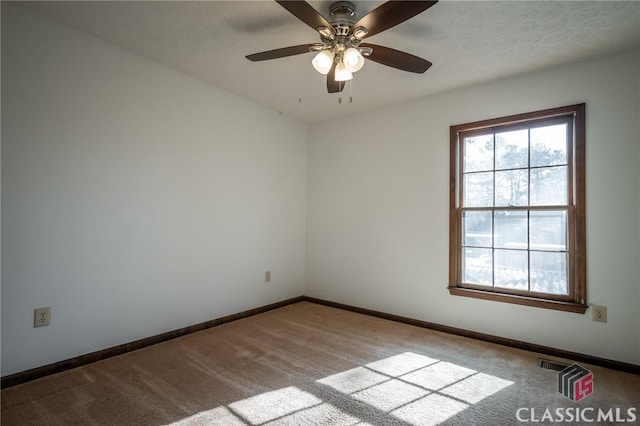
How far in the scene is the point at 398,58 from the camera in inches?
81.0

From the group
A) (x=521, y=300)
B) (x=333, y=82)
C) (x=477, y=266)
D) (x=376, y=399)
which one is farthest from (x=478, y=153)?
(x=376, y=399)

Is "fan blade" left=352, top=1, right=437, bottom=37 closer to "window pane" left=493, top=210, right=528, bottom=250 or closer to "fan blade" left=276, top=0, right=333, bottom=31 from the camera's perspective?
"fan blade" left=276, top=0, right=333, bottom=31

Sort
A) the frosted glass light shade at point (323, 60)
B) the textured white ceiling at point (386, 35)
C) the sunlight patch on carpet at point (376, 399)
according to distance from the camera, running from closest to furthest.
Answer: the sunlight patch on carpet at point (376, 399), the frosted glass light shade at point (323, 60), the textured white ceiling at point (386, 35)

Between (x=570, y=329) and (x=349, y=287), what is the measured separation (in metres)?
2.17

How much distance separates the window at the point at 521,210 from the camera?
2.66 m

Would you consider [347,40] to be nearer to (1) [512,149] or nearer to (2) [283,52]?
(2) [283,52]

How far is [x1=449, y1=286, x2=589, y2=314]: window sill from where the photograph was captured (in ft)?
8.50

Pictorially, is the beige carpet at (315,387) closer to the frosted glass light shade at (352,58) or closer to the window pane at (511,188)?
the window pane at (511,188)

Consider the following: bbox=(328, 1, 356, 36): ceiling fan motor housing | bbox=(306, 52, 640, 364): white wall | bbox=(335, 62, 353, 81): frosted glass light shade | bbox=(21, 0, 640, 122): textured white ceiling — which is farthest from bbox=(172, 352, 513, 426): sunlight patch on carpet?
bbox=(21, 0, 640, 122): textured white ceiling

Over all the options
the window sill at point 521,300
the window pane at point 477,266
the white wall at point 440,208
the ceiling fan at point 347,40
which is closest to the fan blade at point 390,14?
the ceiling fan at point 347,40

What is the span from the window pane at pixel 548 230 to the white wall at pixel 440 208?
20 cm

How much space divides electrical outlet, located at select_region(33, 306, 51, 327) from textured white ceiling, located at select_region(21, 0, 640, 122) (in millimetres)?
2028

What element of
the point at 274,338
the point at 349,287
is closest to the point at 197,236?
the point at 274,338

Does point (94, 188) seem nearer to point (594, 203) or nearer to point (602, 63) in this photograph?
point (594, 203)
